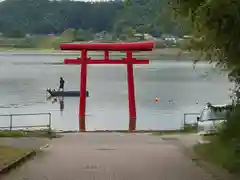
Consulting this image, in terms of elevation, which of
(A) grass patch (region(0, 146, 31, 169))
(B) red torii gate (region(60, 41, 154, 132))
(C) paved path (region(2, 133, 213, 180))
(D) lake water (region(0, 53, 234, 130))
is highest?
(B) red torii gate (region(60, 41, 154, 132))

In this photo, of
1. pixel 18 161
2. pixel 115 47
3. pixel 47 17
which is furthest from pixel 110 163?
pixel 47 17

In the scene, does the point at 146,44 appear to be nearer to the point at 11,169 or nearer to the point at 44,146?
the point at 44,146

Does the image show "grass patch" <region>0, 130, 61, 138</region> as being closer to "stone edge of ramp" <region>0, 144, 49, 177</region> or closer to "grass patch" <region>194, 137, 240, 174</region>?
"stone edge of ramp" <region>0, 144, 49, 177</region>

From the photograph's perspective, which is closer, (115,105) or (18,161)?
(18,161)

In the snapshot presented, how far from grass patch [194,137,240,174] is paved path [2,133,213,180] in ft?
1.62

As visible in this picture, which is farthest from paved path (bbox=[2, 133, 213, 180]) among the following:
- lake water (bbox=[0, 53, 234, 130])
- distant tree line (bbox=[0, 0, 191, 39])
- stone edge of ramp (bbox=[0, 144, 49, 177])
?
distant tree line (bbox=[0, 0, 191, 39])

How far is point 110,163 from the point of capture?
1406 cm

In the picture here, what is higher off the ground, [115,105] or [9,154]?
[115,105]

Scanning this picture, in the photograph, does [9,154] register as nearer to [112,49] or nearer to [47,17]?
[112,49]

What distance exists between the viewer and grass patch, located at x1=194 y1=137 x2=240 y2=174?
12227mm

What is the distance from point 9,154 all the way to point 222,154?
535cm

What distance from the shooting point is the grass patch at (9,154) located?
522 inches

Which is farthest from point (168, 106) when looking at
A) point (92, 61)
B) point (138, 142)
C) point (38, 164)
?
point (38, 164)

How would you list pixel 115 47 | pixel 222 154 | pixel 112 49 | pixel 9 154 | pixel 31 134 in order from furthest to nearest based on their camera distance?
1. pixel 112 49
2. pixel 115 47
3. pixel 31 134
4. pixel 9 154
5. pixel 222 154
